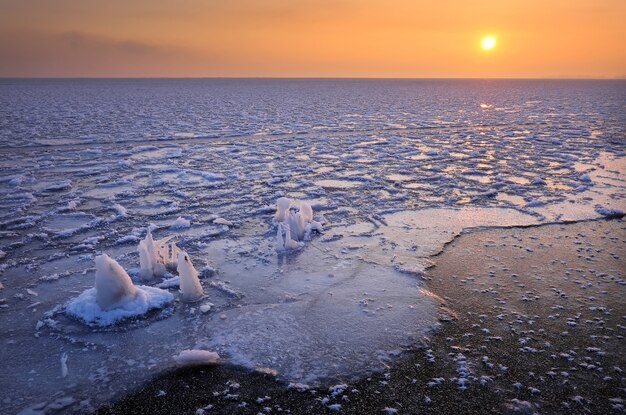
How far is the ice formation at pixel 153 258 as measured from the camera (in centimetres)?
395

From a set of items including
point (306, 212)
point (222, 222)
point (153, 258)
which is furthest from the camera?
point (222, 222)

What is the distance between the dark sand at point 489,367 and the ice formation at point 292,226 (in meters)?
1.60

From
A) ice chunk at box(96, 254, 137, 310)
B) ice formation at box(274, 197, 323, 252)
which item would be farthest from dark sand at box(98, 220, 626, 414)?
ice formation at box(274, 197, 323, 252)

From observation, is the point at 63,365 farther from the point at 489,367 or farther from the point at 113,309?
the point at 489,367

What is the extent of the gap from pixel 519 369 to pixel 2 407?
3173mm

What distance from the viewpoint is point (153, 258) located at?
4082 millimetres

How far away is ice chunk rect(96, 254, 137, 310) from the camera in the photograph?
3.25 meters

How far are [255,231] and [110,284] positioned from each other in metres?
2.10

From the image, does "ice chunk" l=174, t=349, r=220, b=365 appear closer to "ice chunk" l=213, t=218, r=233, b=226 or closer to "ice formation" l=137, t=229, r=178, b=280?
"ice formation" l=137, t=229, r=178, b=280

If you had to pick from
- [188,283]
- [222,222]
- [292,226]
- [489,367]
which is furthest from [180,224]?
[489,367]

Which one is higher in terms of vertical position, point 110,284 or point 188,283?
point 110,284

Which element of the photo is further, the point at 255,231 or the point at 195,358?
the point at 255,231

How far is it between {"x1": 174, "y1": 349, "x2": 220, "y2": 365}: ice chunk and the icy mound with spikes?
74 cm

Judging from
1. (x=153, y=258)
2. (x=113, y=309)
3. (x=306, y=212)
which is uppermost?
(x=306, y=212)
